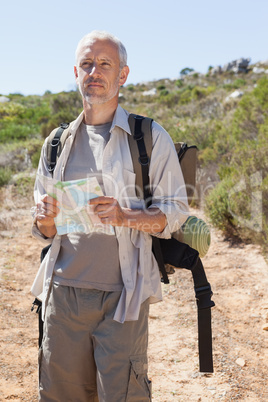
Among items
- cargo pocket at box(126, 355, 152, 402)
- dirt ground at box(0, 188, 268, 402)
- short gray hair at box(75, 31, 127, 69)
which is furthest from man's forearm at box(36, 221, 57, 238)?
dirt ground at box(0, 188, 268, 402)

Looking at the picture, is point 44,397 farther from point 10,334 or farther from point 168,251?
point 10,334

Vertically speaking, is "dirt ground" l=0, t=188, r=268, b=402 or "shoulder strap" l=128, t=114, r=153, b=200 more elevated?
"shoulder strap" l=128, t=114, r=153, b=200

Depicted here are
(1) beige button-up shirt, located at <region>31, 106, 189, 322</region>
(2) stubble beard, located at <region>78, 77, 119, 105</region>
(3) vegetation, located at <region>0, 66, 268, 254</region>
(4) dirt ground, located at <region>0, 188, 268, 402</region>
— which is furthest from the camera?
(3) vegetation, located at <region>0, 66, 268, 254</region>

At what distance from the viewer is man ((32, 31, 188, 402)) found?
1888 millimetres

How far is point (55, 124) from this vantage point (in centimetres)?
1592

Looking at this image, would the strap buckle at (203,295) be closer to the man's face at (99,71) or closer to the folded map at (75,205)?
the folded map at (75,205)

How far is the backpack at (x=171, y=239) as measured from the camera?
2002 millimetres

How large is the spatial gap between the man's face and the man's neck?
48 mm

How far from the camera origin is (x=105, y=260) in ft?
6.46

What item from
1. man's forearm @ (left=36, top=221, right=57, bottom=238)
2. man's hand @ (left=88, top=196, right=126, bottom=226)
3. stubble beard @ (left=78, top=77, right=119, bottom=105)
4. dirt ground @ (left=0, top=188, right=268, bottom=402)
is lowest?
dirt ground @ (left=0, top=188, right=268, bottom=402)

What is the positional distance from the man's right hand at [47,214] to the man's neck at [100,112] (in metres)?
0.46

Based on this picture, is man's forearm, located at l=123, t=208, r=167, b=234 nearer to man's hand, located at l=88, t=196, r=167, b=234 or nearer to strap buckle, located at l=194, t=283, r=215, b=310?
man's hand, located at l=88, t=196, r=167, b=234

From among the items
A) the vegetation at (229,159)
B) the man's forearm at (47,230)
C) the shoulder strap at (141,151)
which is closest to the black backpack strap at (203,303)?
the shoulder strap at (141,151)

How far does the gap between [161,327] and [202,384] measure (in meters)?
1.02
